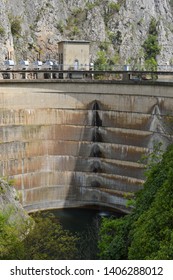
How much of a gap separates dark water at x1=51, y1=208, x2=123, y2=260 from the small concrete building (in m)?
14.8

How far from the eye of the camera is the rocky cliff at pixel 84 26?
65250 millimetres

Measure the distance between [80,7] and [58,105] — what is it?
1885 inches

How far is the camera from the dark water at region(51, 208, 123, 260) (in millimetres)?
25516

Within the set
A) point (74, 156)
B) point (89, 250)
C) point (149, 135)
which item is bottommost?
point (89, 250)

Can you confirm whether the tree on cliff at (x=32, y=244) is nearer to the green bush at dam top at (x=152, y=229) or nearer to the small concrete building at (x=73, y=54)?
the green bush at dam top at (x=152, y=229)

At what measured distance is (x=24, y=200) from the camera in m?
33.9

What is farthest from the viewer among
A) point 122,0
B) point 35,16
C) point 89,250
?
point 122,0

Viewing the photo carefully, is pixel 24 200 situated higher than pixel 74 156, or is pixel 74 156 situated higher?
pixel 74 156

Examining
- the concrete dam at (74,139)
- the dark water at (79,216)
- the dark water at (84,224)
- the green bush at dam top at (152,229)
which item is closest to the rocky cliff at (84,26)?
the concrete dam at (74,139)

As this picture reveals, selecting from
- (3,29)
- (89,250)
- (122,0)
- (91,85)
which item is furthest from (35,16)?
(89,250)

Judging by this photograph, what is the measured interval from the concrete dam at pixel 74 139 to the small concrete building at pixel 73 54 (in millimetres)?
6329

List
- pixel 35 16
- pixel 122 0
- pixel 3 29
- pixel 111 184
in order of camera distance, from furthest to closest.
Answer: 1. pixel 122 0
2. pixel 35 16
3. pixel 3 29
4. pixel 111 184

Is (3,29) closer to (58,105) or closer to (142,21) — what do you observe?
(58,105)

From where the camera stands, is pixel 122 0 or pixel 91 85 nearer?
pixel 91 85
